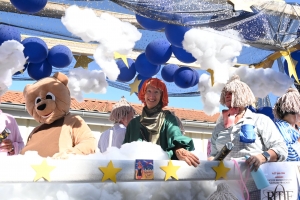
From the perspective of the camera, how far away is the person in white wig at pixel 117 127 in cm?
429

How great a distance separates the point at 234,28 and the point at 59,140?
158 cm

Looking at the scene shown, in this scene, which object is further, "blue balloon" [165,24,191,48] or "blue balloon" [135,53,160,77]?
"blue balloon" [135,53,160,77]

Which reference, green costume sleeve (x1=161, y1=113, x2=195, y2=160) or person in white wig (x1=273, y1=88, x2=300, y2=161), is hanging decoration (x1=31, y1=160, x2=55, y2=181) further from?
person in white wig (x1=273, y1=88, x2=300, y2=161)

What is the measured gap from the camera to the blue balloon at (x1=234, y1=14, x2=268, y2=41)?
10.5 ft

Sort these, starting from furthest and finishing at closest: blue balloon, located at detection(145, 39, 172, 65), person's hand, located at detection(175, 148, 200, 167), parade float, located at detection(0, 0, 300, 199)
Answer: blue balloon, located at detection(145, 39, 172, 65)
person's hand, located at detection(175, 148, 200, 167)
parade float, located at detection(0, 0, 300, 199)

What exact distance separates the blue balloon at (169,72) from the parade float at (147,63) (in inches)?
0.4

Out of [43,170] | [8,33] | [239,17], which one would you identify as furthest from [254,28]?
[43,170]

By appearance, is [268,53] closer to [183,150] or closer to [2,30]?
[183,150]

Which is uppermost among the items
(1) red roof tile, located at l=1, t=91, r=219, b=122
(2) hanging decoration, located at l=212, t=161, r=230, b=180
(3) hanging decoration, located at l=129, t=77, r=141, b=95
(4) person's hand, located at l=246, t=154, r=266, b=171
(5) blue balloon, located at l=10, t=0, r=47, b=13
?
(1) red roof tile, located at l=1, t=91, r=219, b=122

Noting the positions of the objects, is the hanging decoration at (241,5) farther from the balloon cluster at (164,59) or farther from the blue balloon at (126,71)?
the blue balloon at (126,71)

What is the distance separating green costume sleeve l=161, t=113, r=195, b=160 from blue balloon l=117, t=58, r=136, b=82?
1.31 meters

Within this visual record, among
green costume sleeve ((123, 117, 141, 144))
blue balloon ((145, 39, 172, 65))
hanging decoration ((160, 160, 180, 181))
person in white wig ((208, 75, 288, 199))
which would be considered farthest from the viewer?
blue balloon ((145, 39, 172, 65))

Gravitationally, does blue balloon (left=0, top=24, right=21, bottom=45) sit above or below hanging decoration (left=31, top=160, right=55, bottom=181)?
above

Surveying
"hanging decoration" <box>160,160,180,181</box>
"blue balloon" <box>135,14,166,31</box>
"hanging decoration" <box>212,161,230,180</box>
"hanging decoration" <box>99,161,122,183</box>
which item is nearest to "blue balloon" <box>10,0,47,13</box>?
"blue balloon" <box>135,14,166,31</box>
